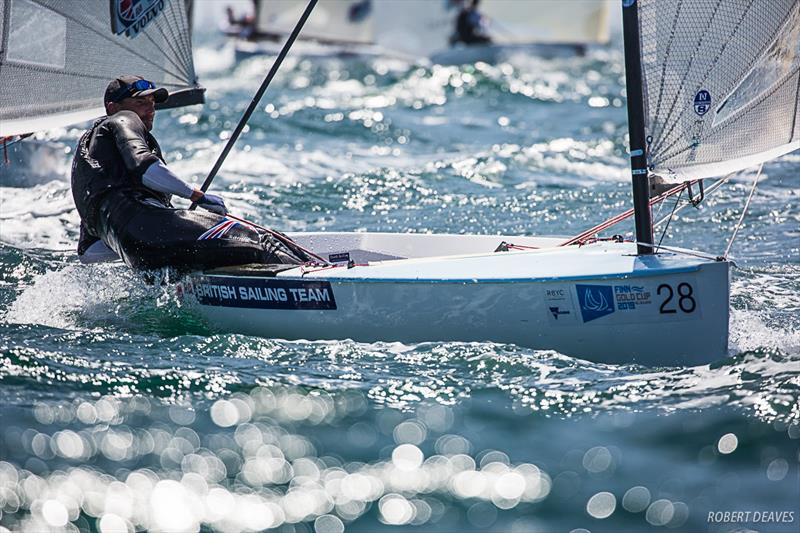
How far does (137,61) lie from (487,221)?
106 inches

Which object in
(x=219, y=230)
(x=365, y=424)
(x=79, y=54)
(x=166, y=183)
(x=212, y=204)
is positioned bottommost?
(x=365, y=424)

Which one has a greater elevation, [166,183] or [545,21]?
[545,21]

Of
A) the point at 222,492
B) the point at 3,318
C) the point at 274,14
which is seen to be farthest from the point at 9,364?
the point at 274,14

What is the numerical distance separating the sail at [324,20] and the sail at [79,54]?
55.0 feet

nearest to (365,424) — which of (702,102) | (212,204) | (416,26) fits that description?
(212,204)

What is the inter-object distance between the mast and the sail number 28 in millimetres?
299

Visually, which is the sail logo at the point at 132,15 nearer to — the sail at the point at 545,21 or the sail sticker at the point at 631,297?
the sail sticker at the point at 631,297

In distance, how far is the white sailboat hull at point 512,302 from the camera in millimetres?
4359

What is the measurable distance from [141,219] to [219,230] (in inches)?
14.2

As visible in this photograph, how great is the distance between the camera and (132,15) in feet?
20.4

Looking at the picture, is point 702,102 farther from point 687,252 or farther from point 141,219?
point 141,219

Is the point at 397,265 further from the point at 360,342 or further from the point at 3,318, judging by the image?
the point at 3,318

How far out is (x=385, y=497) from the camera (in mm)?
3479

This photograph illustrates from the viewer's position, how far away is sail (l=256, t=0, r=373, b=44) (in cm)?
2302
